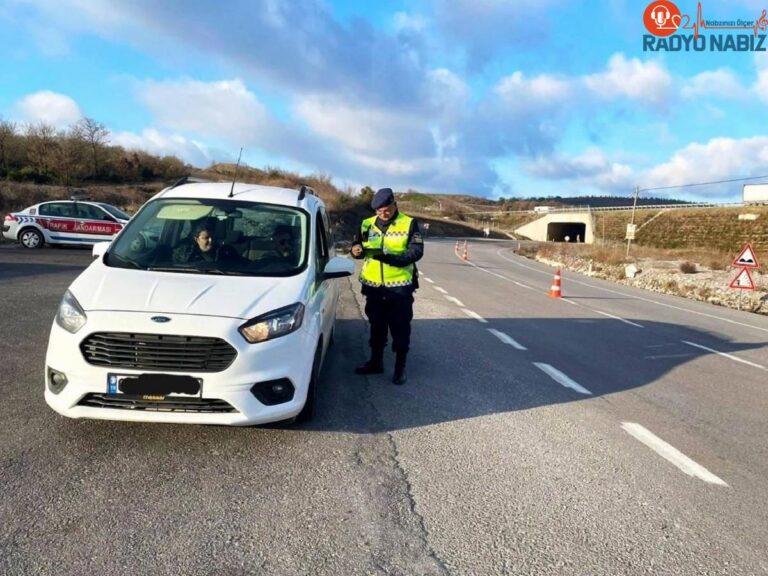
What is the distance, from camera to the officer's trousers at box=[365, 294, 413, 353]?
6.07 meters

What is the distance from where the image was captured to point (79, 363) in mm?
3943

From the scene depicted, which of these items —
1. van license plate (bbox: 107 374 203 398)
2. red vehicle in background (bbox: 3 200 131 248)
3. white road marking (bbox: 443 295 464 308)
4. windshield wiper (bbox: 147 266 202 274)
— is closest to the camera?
van license plate (bbox: 107 374 203 398)

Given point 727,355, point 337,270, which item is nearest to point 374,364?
point 337,270

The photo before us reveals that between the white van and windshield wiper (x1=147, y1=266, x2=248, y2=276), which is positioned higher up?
windshield wiper (x1=147, y1=266, x2=248, y2=276)

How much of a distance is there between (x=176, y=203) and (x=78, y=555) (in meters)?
3.65

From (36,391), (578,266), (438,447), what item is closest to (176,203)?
(36,391)

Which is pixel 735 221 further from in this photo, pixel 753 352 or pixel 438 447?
pixel 438 447

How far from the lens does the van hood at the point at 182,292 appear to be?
4.07 m

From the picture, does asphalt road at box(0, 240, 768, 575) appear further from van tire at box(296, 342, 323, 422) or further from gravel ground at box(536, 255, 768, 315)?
gravel ground at box(536, 255, 768, 315)

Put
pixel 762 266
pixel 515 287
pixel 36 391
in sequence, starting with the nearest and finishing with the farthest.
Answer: pixel 36 391, pixel 515 287, pixel 762 266

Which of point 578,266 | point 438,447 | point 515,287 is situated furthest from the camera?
point 578,266

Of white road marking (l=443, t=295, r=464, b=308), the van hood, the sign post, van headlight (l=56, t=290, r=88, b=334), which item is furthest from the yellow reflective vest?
the sign post

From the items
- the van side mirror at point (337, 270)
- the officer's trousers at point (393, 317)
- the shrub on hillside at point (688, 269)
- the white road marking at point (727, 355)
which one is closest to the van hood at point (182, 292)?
the van side mirror at point (337, 270)

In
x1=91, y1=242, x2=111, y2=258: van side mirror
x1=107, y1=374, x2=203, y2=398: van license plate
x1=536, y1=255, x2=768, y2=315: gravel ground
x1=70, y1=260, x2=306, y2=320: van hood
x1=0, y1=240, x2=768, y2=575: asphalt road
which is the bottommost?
x1=536, y1=255, x2=768, y2=315: gravel ground
